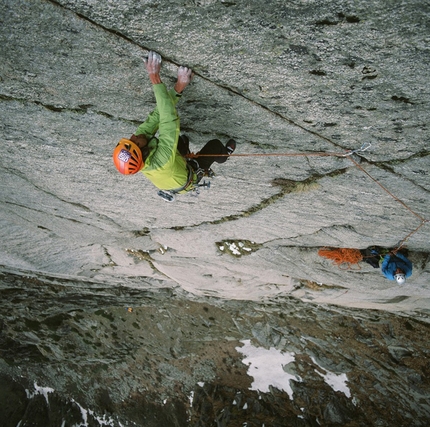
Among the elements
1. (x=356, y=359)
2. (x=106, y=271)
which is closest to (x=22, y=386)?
(x=106, y=271)

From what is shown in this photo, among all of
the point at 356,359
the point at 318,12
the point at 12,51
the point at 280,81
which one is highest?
the point at 318,12

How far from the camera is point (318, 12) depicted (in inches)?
81.2

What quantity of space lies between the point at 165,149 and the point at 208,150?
57 centimetres

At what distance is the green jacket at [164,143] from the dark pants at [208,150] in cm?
13

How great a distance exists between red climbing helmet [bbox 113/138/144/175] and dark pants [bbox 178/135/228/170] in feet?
2.01

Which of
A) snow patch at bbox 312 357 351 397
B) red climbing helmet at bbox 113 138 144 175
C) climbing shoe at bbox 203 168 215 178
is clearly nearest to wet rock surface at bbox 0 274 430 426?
snow patch at bbox 312 357 351 397

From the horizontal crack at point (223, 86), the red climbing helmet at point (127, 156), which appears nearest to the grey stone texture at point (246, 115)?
the horizontal crack at point (223, 86)

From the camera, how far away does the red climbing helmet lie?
318 centimetres

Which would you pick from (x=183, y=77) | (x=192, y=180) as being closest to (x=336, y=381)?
(x=192, y=180)

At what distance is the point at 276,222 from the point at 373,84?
2.98 meters

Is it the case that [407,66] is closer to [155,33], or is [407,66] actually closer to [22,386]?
[155,33]

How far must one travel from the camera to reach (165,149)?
328 centimetres

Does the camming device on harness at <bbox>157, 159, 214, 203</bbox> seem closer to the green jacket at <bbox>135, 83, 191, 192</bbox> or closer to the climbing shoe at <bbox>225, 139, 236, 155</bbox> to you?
the green jacket at <bbox>135, 83, 191, 192</bbox>

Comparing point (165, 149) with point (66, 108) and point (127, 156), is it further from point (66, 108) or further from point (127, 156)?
point (66, 108)
